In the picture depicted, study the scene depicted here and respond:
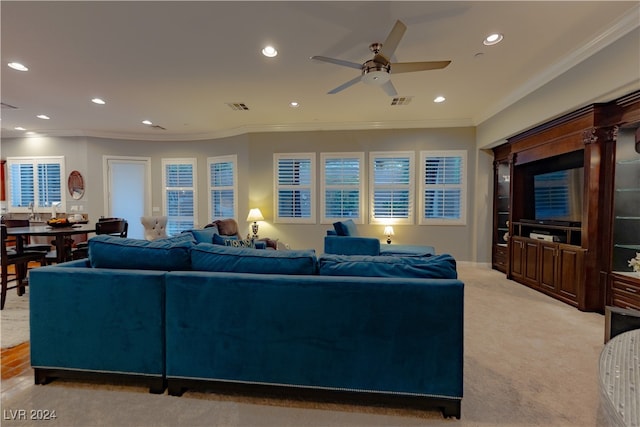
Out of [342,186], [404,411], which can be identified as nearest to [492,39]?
Result: [404,411]

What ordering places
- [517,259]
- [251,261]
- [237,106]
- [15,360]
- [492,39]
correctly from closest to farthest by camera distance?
1. [251,261]
2. [15,360]
3. [492,39]
4. [517,259]
5. [237,106]

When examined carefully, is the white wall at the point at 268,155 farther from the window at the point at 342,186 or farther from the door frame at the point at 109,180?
the window at the point at 342,186

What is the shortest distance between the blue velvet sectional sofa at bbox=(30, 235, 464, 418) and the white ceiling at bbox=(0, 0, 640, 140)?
2.12m

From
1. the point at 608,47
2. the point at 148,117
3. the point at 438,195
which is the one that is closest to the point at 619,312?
the point at 608,47

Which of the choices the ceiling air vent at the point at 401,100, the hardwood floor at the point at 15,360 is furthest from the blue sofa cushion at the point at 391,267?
the ceiling air vent at the point at 401,100

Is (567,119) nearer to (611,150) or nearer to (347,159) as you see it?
(611,150)

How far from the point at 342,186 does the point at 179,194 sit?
13.2 ft

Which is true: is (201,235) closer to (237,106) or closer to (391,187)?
(237,106)

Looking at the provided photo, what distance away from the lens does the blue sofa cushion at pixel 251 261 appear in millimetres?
1803

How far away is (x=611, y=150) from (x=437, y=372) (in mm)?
3330

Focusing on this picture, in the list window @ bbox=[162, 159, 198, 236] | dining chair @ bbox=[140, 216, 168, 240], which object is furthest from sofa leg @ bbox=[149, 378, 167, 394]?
window @ bbox=[162, 159, 198, 236]

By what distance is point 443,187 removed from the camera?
5.73 meters

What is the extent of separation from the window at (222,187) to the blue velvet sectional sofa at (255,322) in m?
4.55

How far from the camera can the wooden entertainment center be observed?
3018 mm
